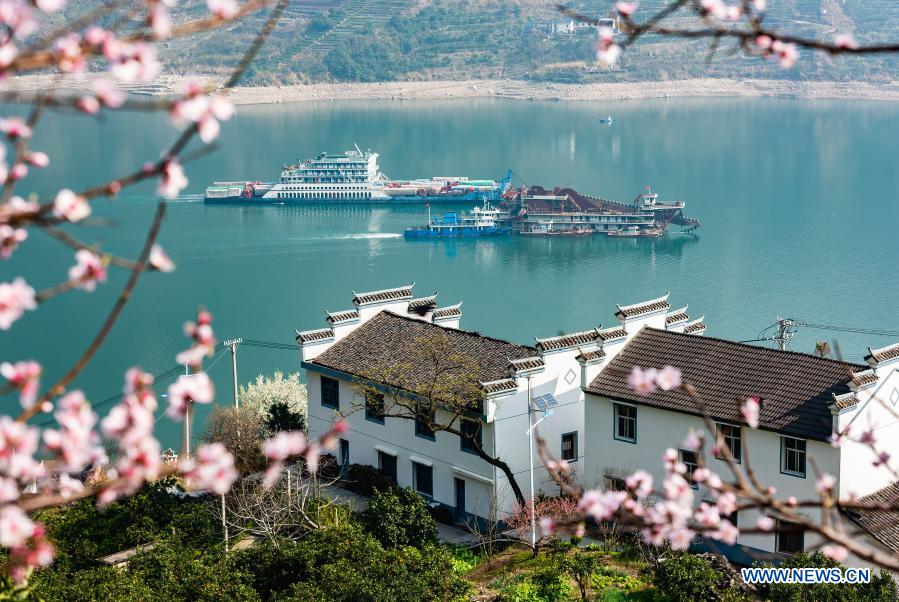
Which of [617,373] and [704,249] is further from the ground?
[617,373]

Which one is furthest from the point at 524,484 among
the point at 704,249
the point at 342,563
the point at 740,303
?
the point at 704,249

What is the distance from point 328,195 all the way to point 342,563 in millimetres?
59202

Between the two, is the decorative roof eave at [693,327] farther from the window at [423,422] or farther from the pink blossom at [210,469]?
the pink blossom at [210,469]

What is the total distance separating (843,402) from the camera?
14.4 m

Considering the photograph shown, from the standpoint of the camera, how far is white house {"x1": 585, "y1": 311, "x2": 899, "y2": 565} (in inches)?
574

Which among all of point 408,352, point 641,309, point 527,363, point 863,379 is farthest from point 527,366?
point 863,379

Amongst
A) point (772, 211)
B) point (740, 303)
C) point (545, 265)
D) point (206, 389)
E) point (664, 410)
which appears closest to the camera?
point (206, 389)

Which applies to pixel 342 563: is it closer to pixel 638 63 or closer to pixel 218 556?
pixel 218 556

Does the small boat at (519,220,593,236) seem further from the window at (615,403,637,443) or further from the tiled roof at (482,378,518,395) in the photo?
the tiled roof at (482,378,518,395)

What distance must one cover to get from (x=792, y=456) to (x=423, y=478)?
544cm

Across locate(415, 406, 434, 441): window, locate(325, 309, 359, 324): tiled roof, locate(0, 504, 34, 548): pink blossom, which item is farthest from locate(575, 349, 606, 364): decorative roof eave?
locate(0, 504, 34, 548): pink blossom

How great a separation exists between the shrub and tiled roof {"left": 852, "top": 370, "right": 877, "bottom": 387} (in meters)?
5.49

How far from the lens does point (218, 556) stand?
1340cm

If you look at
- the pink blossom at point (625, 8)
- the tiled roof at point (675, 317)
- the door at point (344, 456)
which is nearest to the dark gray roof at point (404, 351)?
the door at point (344, 456)
